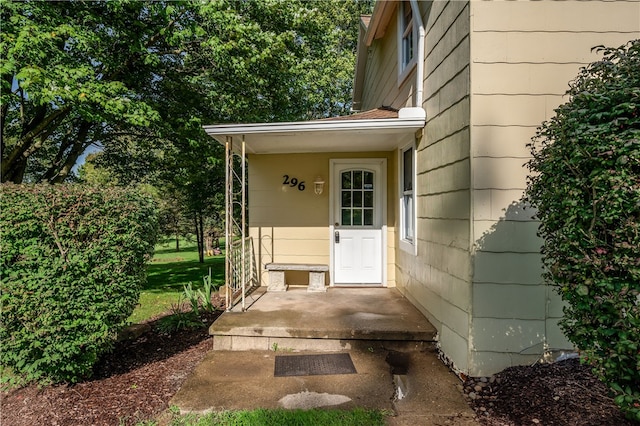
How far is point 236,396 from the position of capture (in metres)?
2.73

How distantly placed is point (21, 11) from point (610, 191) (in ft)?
26.0

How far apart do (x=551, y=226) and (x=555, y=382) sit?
4.49 feet

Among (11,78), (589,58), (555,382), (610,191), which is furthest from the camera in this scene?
(11,78)

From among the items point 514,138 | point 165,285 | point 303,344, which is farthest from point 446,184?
point 165,285

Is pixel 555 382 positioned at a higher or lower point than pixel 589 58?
lower

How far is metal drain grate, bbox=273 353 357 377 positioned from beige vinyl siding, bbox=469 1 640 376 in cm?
113

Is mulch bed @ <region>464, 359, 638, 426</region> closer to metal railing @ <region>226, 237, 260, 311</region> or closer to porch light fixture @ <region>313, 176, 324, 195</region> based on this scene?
metal railing @ <region>226, 237, 260, 311</region>

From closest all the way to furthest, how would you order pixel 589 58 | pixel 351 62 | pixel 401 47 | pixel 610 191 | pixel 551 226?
pixel 610 191
pixel 551 226
pixel 589 58
pixel 401 47
pixel 351 62

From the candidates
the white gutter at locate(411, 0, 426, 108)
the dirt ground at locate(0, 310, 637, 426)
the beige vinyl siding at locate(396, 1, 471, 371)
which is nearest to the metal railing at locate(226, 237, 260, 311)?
the dirt ground at locate(0, 310, 637, 426)

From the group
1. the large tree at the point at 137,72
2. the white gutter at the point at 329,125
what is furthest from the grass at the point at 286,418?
the large tree at the point at 137,72

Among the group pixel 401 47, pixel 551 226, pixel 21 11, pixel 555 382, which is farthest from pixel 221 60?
pixel 555 382

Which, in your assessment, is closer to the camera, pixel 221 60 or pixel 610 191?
pixel 610 191

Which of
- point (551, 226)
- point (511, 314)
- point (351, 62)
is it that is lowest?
point (511, 314)

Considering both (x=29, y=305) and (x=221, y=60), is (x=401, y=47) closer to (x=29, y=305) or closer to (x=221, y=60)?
(x=221, y=60)
